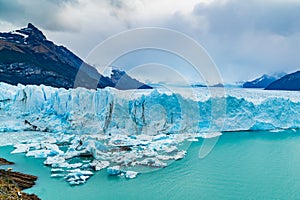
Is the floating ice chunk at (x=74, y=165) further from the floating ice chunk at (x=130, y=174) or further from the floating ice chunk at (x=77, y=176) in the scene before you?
the floating ice chunk at (x=130, y=174)

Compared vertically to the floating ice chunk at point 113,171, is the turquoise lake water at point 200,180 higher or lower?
lower

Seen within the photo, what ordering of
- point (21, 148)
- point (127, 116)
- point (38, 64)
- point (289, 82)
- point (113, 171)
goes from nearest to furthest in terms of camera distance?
point (113, 171), point (21, 148), point (127, 116), point (289, 82), point (38, 64)

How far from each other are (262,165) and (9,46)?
3215cm

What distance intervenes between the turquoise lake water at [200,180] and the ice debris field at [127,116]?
2.27 metres

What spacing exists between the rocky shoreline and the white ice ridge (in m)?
5.91

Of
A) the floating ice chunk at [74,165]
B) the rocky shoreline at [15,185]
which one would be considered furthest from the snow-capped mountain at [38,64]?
the rocky shoreline at [15,185]

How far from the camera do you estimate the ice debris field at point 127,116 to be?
13.6 m

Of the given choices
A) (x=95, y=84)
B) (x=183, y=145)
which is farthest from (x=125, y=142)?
(x=95, y=84)

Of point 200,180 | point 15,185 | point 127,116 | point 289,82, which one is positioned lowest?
point 200,180

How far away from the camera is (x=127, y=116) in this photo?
48.5 feet

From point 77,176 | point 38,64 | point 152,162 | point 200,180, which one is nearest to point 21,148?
point 77,176

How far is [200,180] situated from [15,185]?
447 cm

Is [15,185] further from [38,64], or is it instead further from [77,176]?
[38,64]

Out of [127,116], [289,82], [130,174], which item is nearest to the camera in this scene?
[130,174]
